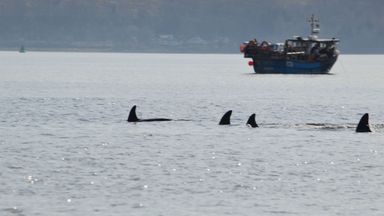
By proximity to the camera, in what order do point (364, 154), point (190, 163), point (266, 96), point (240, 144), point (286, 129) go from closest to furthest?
point (190, 163) < point (364, 154) < point (240, 144) < point (286, 129) < point (266, 96)

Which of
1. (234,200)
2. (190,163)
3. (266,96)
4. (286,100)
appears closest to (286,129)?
(190,163)

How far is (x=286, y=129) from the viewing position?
9025 cm

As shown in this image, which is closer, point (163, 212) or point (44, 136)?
point (163, 212)

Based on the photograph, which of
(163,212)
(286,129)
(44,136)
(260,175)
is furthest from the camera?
(286,129)

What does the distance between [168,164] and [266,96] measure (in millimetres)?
91297

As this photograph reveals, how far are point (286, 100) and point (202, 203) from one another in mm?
94554

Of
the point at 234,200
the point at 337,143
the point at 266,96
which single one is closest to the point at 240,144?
the point at 337,143

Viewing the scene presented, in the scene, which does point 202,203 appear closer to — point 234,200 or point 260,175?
point 234,200

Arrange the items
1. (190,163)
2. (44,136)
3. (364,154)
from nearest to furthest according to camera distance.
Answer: (190,163)
(364,154)
(44,136)

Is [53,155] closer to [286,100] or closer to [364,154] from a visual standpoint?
[364,154]

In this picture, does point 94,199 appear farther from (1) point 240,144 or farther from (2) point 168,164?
(1) point 240,144

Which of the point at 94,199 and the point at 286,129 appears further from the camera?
the point at 286,129

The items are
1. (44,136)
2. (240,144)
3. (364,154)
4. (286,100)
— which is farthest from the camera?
(286,100)

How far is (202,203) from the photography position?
53.2m
